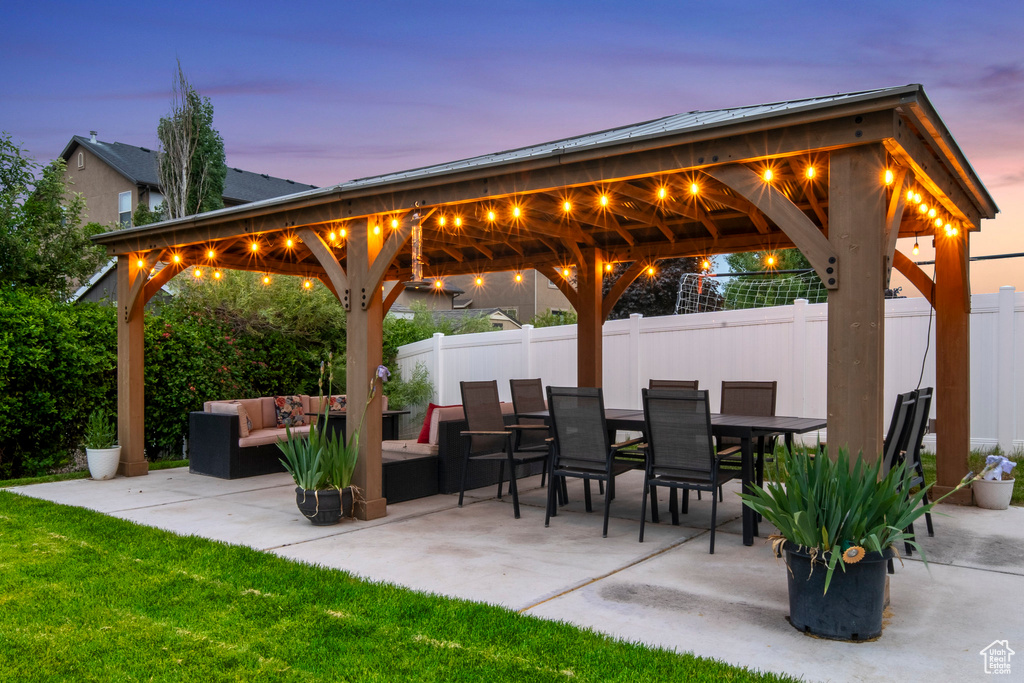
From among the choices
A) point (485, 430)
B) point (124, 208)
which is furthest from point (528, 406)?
point (124, 208)

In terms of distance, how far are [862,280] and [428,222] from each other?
154 inches

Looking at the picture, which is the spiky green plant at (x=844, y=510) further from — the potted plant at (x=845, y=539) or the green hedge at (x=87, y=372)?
the green hedge at (x=87, y=372)

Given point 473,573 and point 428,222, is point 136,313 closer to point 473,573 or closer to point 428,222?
point 428,222

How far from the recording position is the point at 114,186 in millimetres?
20531

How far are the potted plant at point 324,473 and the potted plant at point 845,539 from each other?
342cm

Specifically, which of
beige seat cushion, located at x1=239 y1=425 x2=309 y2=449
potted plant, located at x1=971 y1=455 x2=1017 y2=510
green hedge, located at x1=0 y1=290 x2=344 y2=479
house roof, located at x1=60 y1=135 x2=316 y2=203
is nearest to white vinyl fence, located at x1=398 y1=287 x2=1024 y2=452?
potted plant, located at x1=971 y1=455 x2=1017 y2=510

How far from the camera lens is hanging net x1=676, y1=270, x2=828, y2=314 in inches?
605

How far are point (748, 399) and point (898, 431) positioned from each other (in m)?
2.51

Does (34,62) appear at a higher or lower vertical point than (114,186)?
higher

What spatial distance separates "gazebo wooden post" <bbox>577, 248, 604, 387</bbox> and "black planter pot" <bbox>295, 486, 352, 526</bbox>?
12.2 ft

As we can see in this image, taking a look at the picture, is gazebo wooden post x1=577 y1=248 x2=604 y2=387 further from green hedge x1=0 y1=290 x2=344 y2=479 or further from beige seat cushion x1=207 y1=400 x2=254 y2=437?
green hedge x1=0 y1=290 x2=344 y2=479

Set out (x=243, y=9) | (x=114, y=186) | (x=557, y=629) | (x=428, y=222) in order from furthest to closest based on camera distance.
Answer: (x=114, y=186), (x=243, y=9), (x=428, y=222), (x=557, y=629)

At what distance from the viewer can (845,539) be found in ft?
10.5

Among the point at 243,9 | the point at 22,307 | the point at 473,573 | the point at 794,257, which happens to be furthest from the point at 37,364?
the point at 794,257
